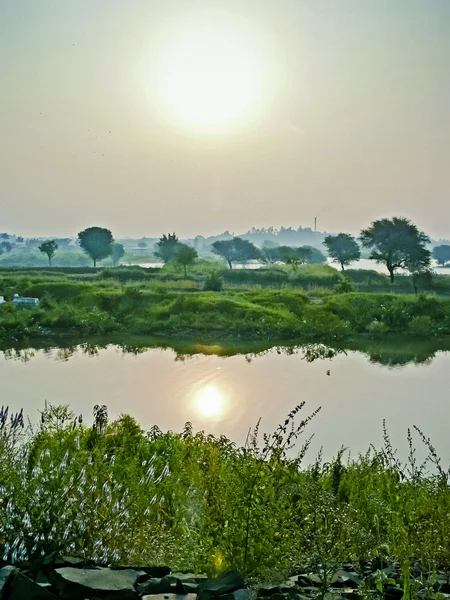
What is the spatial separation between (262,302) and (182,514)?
12855 millimetres

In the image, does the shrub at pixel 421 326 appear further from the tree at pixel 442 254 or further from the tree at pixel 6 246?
the tree at pixel 6 246

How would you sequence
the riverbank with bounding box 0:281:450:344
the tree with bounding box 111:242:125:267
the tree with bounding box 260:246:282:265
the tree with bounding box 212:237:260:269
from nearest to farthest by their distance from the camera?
1. the riverbank with bounding box 0:281:450:344
2. the tree with bounding box 111:242:125:267
3. the tree with bounding box 212:237:260:269
4. the tree with bounding box 260:246:282:265

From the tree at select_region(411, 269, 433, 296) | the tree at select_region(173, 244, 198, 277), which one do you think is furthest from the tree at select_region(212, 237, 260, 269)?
the tree at select_region(411, 269, 433, 296)

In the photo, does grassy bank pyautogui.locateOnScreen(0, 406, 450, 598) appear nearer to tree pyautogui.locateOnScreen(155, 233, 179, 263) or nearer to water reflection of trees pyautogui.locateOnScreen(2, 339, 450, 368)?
water reflection of trees pyautogui.locateOnScreen(2, 339, 450, 368)

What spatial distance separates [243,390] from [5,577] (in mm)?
6127

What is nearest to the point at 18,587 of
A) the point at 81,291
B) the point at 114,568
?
the point at 114,568

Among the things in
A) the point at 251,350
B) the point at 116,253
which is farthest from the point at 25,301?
the point at 116,253

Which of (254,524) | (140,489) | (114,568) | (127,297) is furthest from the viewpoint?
(127,297)

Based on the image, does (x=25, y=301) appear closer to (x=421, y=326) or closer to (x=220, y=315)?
(x=220, y=315)

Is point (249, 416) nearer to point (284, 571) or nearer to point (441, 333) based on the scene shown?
point (284, 571)

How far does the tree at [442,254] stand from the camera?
18.6 meters

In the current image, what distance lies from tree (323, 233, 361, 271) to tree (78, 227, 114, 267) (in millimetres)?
7211

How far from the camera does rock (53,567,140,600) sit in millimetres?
1929

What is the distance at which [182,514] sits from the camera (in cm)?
279
